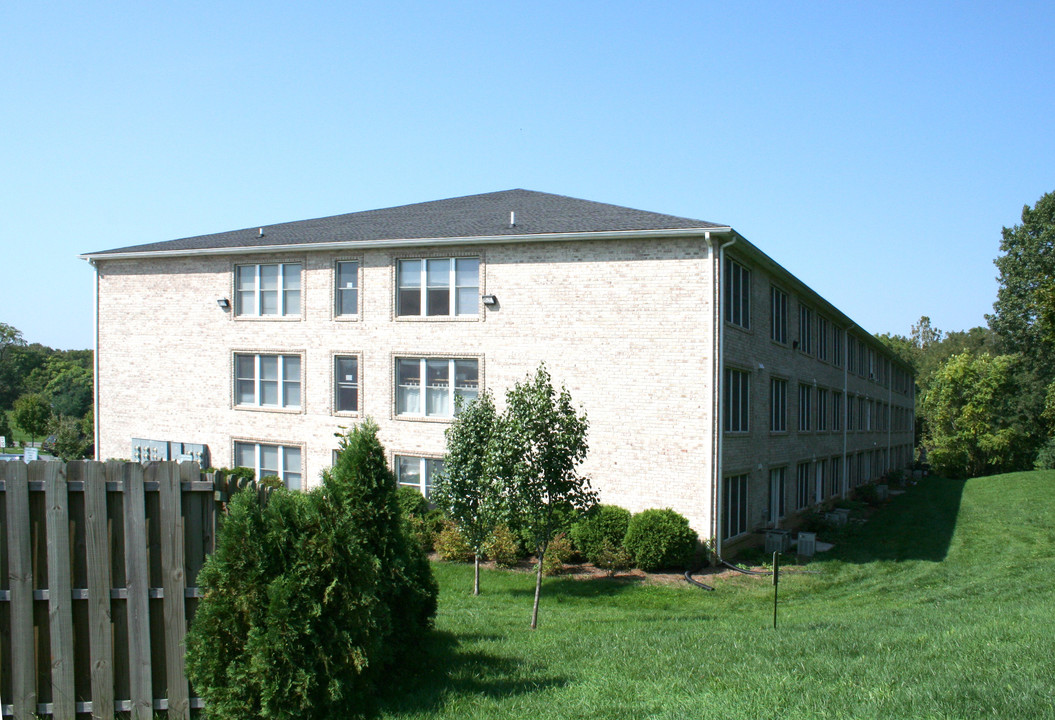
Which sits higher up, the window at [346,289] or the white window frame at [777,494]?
the window at [346,289]

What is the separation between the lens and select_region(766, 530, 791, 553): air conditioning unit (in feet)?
70.4

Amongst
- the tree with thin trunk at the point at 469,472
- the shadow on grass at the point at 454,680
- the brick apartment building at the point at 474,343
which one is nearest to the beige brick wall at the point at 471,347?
the brick apartment building at the point at 474,343

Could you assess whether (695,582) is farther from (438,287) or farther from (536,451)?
(438,287)

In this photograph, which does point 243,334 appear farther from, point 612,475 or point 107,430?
point 612,475

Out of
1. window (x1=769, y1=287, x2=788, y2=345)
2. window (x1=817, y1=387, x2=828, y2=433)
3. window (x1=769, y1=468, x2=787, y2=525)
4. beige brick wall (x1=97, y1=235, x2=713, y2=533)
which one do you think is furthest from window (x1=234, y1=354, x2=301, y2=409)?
window (x1=817, y1=387, x2=828, y2=433)

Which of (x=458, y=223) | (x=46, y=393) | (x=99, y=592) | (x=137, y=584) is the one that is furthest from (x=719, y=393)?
(x=46, y=393)

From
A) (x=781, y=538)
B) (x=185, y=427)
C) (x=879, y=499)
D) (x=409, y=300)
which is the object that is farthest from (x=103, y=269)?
(x=879, y=499)

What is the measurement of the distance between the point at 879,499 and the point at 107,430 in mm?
31094

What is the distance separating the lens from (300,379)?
24734mm

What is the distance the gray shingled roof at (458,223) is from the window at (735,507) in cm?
653

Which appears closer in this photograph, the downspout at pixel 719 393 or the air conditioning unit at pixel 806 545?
the downspout at pixel 719 393

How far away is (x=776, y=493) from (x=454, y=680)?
→ 64.5ft

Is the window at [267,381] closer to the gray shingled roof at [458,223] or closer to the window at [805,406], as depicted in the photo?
the gray shingled roof at [458,223]

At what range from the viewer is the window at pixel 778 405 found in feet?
79.5
